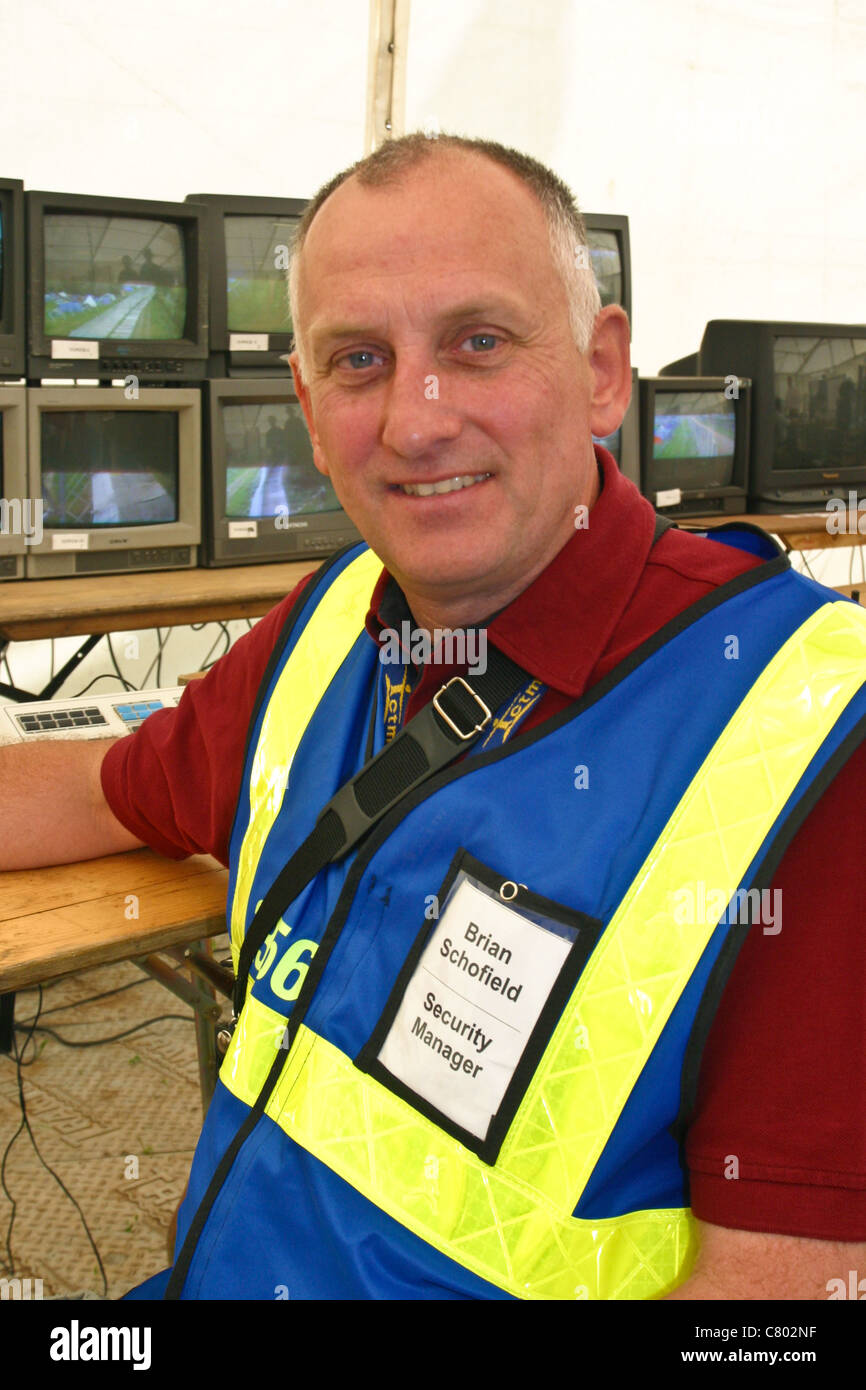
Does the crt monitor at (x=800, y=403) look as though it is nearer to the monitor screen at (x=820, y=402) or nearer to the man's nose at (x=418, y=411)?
the monitor screen at (x=820, y=402)

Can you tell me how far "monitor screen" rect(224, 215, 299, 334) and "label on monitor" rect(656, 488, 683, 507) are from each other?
1.37 m

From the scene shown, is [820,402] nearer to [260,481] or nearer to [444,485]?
[260,481]

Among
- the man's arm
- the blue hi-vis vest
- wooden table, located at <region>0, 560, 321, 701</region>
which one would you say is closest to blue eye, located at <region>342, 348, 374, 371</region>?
the blue hi-vis vest

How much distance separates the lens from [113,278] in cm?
295

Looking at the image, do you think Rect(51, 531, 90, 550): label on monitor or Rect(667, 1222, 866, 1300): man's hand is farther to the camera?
Rect(51, 531, 90, 550): label on monitor

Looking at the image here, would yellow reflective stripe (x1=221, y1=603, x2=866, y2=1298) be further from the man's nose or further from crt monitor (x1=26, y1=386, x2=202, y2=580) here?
crt monitor (x1=26, y1=386, x2=202, y2=580)

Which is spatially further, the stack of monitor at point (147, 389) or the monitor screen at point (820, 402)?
Result: the monitor screen at point (820, 402)

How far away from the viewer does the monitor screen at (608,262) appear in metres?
3.59

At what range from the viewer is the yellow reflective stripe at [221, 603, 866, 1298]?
795mm

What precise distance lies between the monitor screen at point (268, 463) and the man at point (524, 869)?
2.09m

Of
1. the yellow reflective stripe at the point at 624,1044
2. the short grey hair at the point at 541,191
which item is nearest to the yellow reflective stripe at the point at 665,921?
the yellow reflective stripe at the point at 624,1044

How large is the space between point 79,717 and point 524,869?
105 cm

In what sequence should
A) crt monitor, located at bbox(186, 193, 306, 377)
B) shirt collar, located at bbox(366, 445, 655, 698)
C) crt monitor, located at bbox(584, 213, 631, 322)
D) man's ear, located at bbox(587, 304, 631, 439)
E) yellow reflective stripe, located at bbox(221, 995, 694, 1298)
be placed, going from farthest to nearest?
crt monitor, located at bbox(584, 213, 631, 322), crt monitor, located at bbox(186, 193, 306, 377), man's ear, located at bbox(587, 304, 631, 439), shirt collar, located at bbox(366, 445, 655, 698), yellow reflective stripe, located at bbox(221, 995, 694, 1298)

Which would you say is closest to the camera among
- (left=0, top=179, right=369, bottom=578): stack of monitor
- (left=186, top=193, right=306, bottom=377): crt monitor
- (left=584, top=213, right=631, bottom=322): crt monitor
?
(left=0, top=179, right=369, bottom=578): stack of monitor
